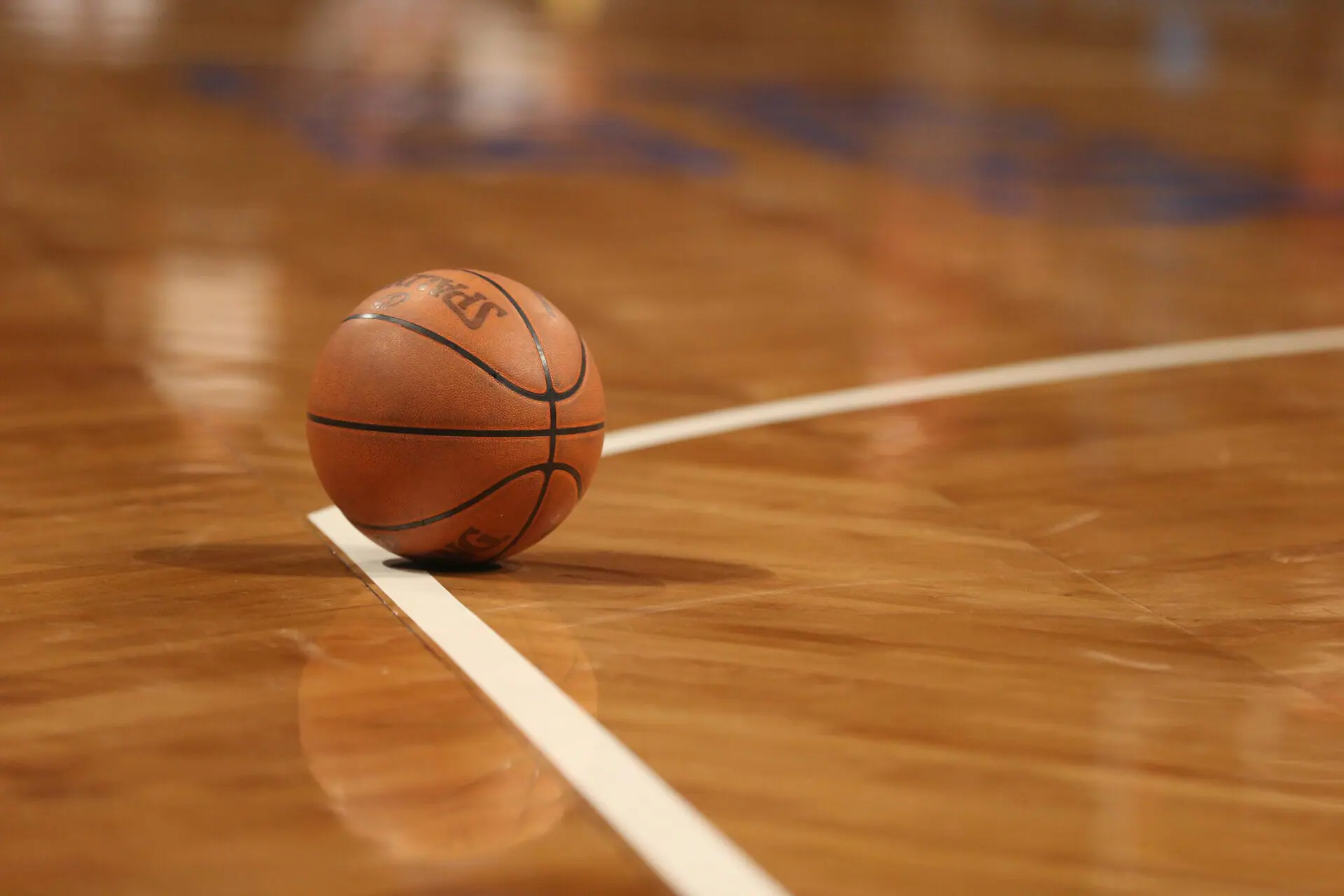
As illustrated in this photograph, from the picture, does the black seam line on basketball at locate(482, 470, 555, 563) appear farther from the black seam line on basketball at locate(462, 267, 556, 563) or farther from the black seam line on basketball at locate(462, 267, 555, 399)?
the black seam line on basketball at locate(462, 267, 555, 399)

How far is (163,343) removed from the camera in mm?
5691

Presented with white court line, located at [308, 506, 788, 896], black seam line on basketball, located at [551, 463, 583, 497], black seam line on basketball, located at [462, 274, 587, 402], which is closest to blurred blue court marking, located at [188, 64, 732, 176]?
black seam line on basketball, located at [462, 274, 587, 402]

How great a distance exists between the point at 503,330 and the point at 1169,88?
11.3m

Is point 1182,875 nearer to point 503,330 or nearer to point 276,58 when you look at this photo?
point 503,330

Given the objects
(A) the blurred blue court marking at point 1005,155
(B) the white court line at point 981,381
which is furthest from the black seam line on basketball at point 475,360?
(A) the blurred blue court marking at point 1005,155

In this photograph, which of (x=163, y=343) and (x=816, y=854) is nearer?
(x=816, y=854)

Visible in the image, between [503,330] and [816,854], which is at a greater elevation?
[503,330]

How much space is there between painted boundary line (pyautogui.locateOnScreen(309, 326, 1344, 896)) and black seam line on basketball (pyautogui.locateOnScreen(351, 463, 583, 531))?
Answer: 10 centimetres

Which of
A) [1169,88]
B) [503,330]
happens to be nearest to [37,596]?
[503,330]

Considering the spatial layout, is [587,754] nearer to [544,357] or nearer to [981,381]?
[544,357]

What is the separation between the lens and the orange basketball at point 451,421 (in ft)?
11.6

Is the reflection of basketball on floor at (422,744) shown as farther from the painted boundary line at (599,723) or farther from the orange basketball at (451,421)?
the orange basketball at (451,421)

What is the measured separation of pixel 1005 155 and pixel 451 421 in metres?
7.51

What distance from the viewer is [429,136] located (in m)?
9.94
